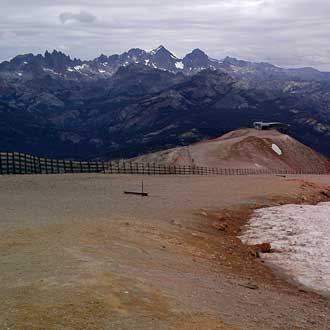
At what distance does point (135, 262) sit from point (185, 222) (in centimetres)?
1328

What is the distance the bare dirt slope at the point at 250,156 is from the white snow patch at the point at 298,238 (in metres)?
57.7

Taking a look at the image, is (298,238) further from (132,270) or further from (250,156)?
(250,156)

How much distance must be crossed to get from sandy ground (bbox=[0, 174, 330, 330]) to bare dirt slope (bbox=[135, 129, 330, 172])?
6460 centimetres

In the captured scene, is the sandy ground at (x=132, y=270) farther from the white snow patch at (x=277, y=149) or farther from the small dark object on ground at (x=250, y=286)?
the white snow patch at (x=277, y=149)

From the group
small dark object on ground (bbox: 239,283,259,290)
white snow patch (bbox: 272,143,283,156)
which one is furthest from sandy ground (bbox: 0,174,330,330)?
white snow patch (bbox: 272,143,283,156)

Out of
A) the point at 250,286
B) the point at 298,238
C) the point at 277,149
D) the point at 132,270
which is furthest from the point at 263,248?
the point at 277,149

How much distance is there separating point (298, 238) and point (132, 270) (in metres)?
16.5

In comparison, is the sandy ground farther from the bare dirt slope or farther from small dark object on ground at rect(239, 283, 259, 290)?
the bare dirt slope

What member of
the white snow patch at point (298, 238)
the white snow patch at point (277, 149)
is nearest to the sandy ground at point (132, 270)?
the white snow patch at point (298, 238)

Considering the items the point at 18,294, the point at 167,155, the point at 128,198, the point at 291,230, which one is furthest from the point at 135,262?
the point at 167,155

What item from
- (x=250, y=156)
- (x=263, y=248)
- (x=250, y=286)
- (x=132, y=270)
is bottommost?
Result: (x=263, y=248)

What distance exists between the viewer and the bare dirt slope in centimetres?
10844

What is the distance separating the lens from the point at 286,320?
18.3 meters

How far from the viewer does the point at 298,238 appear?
34.8 meters
